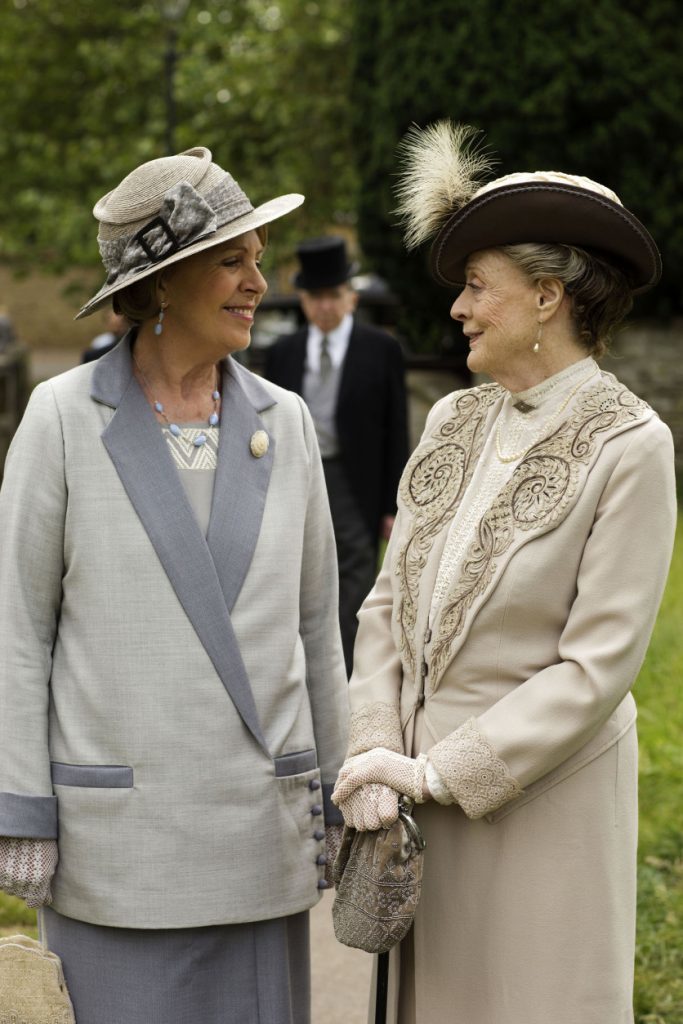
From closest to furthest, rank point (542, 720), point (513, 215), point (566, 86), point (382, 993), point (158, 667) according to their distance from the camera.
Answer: point (542, 720) → point (513, 215) → point (158, 667) → point (382, 993) → point (566, 86)

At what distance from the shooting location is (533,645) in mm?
2523

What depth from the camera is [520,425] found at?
8.81 ft

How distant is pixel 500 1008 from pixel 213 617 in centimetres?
87

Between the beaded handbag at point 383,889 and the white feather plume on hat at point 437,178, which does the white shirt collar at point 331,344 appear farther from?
the beaded handbag at point 383,889

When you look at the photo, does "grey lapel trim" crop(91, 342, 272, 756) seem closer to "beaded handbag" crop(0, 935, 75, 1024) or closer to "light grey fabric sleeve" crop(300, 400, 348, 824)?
"light grey fabric sleeve" crop(300, 400, 348, 824)

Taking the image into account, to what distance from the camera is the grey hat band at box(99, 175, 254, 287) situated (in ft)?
8.81

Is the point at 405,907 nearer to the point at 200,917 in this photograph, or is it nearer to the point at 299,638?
Answer: the point at 200,917

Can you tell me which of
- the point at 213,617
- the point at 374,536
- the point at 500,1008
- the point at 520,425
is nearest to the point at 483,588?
the point at 520,425

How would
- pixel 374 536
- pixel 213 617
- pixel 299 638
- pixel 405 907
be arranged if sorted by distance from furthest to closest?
pixel 374 536
pixel 299 638
pixel 213 617
pixel 405 907

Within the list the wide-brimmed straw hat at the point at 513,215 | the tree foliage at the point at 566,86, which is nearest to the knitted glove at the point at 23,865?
the wide-brimmed straw hat at the point at 513,215

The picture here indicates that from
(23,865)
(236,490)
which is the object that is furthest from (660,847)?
(23,865)

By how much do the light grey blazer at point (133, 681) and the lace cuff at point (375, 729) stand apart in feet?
0.53

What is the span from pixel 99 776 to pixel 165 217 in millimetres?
1046

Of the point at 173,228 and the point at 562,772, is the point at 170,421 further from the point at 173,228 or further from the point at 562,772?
the point at 562,772
